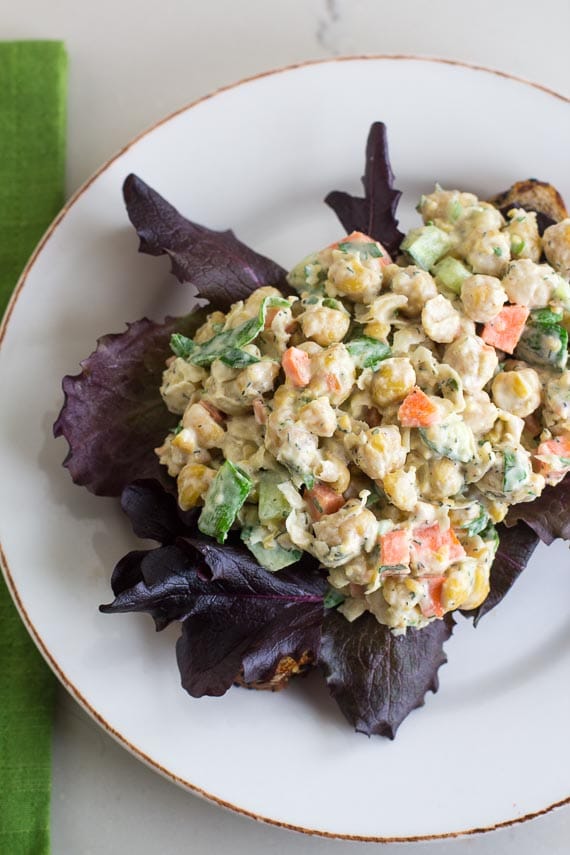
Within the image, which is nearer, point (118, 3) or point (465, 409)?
point (465, 409)

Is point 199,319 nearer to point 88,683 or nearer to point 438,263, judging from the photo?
point 438,263

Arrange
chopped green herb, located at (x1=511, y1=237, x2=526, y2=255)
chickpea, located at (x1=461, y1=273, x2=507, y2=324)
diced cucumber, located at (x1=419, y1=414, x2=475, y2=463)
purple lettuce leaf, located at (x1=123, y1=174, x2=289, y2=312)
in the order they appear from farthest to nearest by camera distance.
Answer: purple lettuce leaf, located at (x1=123, y1=174, x2=289, y2=312) < chopped green herb, located at (x1=511, y1=237, x2=526, y2=255) < chickpea, located at (x1=461, y1=273, x2=507, y2=324) < diced cucumber, located at (x1=419, y1=414, x2=475, y2=463)

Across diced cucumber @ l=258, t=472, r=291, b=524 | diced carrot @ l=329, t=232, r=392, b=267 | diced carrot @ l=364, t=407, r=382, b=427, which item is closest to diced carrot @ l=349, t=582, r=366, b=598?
diced cucumber @ l=258, t=472, r=291, b=524

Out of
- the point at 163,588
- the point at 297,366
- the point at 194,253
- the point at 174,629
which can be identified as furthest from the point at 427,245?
the point at 174,629

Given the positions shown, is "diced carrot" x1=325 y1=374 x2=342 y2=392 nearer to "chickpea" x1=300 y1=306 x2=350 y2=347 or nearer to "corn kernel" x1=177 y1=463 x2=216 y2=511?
"chickpea" x1=300 y1=306 x2=350 y2=347

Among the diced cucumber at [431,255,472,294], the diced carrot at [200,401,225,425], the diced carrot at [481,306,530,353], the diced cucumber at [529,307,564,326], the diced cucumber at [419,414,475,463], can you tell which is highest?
the diced cucumber at [431,255,472,294]

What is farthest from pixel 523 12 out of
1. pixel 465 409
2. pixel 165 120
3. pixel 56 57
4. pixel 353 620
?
pixel 353 620
